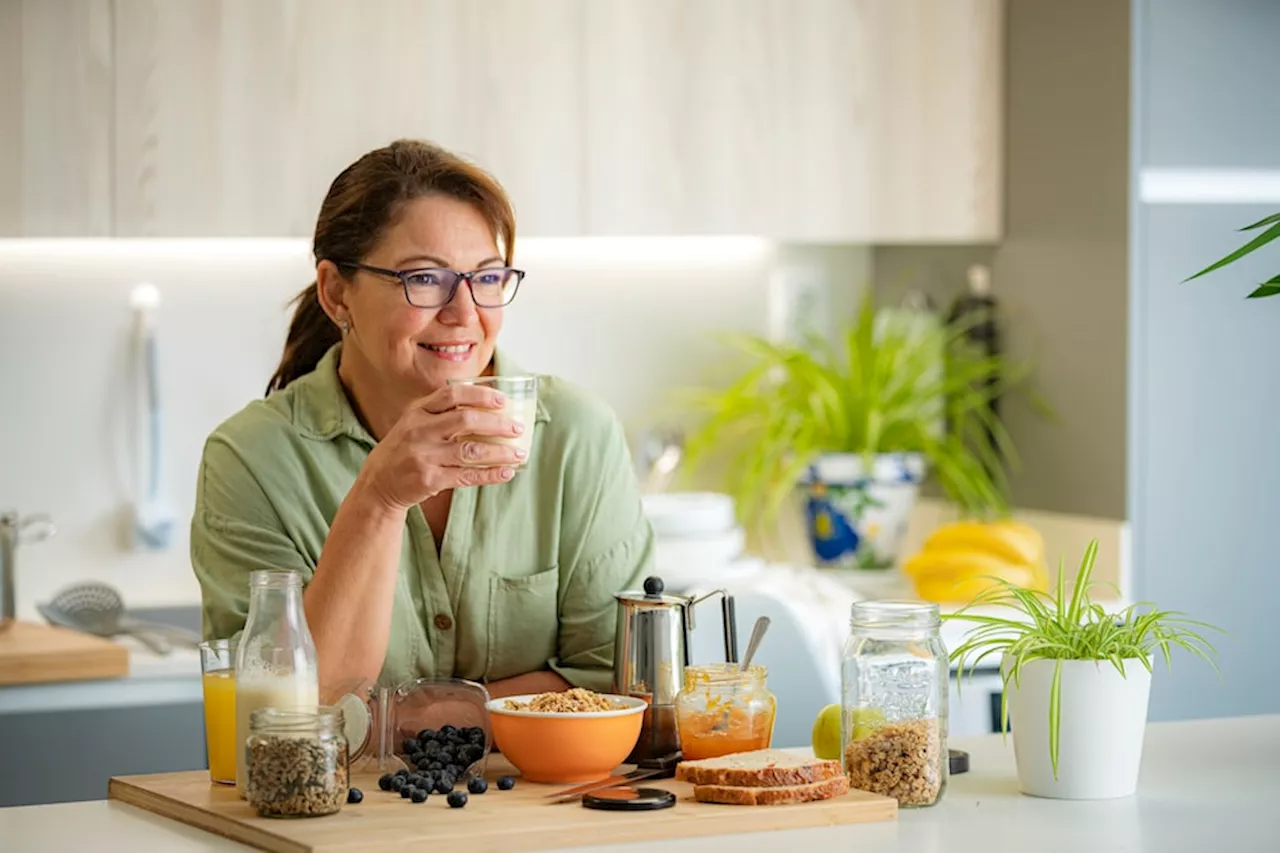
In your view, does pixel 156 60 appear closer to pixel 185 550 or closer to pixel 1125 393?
pixel 185 550

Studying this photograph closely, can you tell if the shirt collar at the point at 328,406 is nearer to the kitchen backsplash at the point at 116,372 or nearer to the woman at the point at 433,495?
the woman at the point at 433,495

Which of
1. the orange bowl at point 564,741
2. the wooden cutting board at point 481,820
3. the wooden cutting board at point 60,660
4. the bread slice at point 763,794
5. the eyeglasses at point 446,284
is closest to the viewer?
the wooden cutting board at point 481,820

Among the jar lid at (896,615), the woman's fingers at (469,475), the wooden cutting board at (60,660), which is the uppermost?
the woman's fingers at (469,475)

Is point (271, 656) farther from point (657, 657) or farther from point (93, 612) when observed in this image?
point (93, 612)

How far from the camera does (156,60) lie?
10.7ft

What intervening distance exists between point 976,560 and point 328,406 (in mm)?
1518

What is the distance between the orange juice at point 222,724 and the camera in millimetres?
1705

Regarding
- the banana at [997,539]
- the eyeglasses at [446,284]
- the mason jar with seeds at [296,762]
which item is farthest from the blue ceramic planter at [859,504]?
the mason jar with seeds at [296,762]

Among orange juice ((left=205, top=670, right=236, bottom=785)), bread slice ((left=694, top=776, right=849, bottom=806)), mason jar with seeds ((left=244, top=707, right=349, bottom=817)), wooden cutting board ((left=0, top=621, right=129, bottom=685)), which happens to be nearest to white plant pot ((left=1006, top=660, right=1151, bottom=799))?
bread slice ((left=694, top=776, right=849, bottom=806))

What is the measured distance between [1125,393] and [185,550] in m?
1.91

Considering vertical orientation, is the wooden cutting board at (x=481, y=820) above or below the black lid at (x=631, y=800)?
below

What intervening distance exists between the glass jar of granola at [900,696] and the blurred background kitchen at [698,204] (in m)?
1.44

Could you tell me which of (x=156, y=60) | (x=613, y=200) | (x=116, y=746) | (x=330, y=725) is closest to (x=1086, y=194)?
(x=613, y=200)

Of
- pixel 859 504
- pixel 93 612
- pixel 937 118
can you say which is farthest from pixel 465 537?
pixel 937 118
